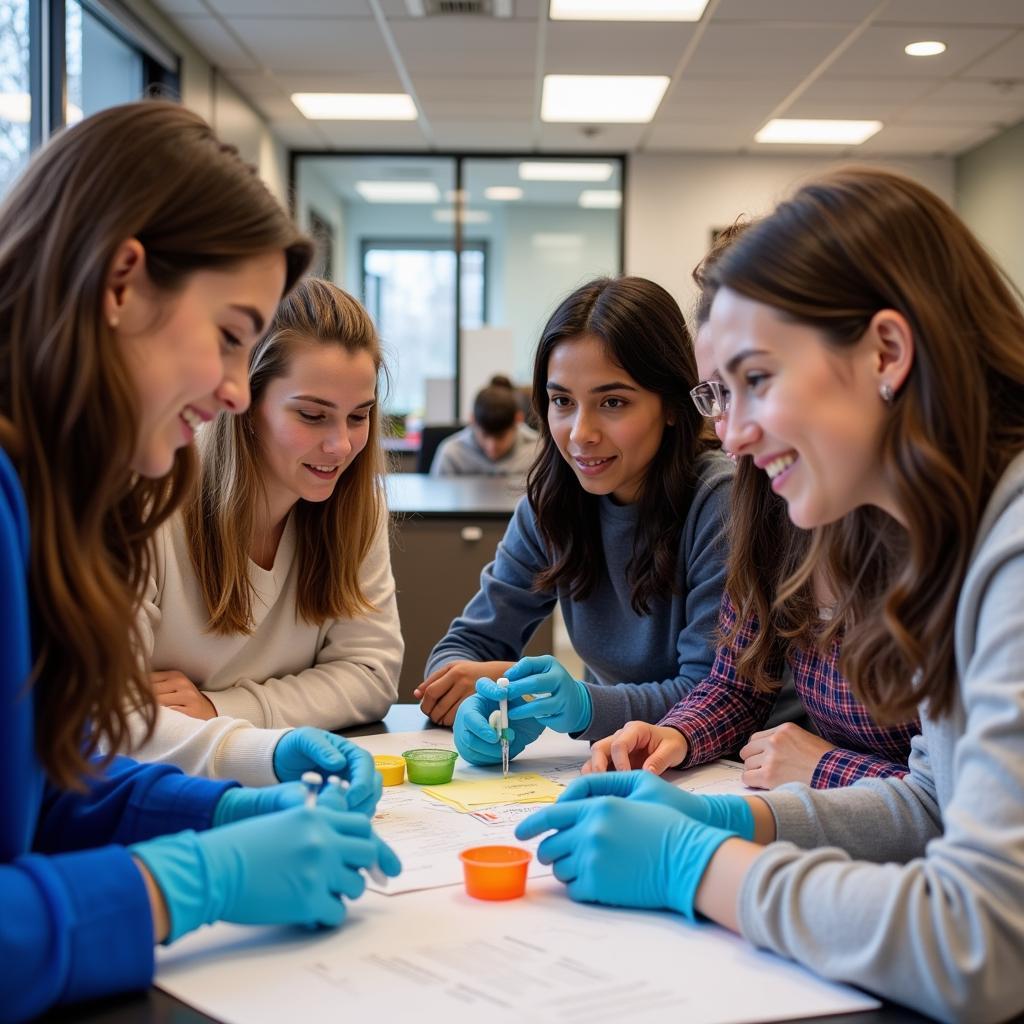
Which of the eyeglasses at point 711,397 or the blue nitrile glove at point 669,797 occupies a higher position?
the eyeglasses at point 711,397

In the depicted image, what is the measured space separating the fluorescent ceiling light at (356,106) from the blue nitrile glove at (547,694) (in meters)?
5.43

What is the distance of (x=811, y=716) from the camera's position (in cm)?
146

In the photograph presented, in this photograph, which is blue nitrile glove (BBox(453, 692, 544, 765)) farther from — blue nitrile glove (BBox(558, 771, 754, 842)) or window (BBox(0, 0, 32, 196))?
window (BBox(0, 0, 32, 196))

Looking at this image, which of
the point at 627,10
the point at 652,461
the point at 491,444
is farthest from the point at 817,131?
the point at 652,461

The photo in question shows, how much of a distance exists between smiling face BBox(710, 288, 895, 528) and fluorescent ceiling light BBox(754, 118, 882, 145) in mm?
6192

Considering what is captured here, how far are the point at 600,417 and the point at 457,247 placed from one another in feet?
21.8

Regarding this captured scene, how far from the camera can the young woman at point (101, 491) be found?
791 mm

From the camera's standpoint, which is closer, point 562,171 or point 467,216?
point 562,171

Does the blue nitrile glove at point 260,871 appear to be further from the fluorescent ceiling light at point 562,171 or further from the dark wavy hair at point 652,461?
the fluorescent ceiling light at point 562,171

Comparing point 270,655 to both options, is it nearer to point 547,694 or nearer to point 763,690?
point 547,694

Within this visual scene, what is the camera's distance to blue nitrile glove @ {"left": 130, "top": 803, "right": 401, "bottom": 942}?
85 cm

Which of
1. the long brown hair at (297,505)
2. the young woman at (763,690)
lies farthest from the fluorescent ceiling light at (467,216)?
the young woman at (763,690)

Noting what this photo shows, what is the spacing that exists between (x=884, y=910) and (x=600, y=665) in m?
1.13

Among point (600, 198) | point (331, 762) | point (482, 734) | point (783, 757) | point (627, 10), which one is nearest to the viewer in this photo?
point (331, 762)
